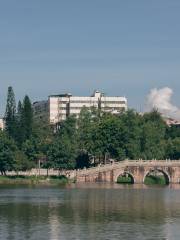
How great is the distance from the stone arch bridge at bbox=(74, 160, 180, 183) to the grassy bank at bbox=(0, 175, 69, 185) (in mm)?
3263

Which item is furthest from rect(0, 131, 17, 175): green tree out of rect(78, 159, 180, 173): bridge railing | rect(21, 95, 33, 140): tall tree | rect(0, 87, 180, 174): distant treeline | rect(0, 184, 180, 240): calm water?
rect(0, 184, 180, 240): calm water

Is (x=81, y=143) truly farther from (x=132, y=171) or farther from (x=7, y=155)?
(x=7, y=155)

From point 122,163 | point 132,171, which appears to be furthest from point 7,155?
point 132,171

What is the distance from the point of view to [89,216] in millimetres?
70000

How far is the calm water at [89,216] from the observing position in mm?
57594

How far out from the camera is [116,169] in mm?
138750

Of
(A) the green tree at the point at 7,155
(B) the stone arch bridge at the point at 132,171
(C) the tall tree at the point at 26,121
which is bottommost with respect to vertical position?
(B) the stone arch bridge at the point at 132,171

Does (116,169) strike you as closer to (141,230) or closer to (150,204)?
(150,204)

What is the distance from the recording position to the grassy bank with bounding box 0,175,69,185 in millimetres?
135000

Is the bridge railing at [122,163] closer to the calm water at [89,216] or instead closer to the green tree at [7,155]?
the green tree at [7,155]

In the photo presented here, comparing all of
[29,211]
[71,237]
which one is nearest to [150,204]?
[29,211]

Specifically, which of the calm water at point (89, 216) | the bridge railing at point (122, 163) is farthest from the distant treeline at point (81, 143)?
the calm water at point (89, 216)

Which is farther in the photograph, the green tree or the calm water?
the green tree

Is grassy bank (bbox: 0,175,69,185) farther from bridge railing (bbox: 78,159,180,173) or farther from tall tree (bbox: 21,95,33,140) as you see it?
tall tree (bbox: 21,95,33,140)
